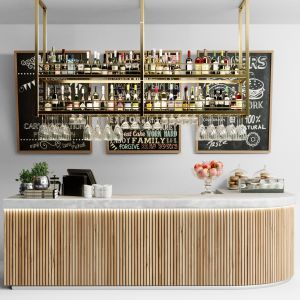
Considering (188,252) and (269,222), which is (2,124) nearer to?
(188,252)

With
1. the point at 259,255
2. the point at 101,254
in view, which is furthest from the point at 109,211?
the point at 259,255

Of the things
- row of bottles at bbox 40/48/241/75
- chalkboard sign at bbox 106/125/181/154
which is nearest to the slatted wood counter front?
row of bottles at bbox 40/48/241/75

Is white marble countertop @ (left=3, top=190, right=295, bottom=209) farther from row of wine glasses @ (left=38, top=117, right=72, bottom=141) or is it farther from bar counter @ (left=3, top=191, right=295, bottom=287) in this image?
row of wine glasses @ (left=38, top=117, right=72, bottom=141)

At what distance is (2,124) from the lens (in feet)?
24.3

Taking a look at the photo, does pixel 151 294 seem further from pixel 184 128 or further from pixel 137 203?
pixel 184 128

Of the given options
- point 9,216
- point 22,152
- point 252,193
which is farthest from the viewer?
point 22,152

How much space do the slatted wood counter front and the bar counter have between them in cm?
1

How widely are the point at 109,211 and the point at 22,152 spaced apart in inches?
83.4

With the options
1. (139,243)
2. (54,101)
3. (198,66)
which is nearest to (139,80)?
(198,66)

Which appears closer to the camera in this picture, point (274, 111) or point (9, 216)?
point (9, 216)

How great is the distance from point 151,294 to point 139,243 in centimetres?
54

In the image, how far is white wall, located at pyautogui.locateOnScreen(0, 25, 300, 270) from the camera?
24.3 feet

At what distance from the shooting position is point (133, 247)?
5.86 m

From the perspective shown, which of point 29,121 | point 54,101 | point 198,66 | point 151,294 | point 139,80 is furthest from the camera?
point 29,121
